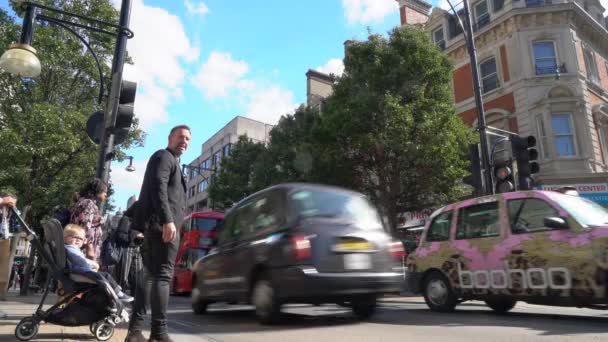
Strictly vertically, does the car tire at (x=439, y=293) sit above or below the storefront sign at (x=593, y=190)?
below

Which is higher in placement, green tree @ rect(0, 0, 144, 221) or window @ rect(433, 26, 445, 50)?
window @ rect(433, 26, 445, 50)

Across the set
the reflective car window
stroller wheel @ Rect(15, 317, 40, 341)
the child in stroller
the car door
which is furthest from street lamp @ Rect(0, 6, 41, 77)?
the car door

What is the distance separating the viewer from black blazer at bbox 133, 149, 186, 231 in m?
3.66

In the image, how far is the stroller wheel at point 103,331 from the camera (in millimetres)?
4000

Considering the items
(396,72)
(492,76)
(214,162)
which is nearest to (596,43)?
(492,76)

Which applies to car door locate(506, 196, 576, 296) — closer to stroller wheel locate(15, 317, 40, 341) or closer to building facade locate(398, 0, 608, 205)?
stroller wheel locate(15, 317, 40, 341)

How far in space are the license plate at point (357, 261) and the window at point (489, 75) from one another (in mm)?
19927

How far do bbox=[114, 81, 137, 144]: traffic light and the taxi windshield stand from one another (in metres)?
5.74

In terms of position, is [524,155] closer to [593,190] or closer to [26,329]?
[26,329]

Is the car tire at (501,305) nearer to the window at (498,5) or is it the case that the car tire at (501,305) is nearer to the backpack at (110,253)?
the backpack at (110,253)

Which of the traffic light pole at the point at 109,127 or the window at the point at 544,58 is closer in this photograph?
the traffic light pole at the point at 109,127

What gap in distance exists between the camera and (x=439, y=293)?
7117 mm

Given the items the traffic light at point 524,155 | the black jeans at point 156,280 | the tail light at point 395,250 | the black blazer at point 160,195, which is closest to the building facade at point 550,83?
the traffic light at point 524,155

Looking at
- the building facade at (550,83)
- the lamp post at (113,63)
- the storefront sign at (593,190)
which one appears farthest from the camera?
the building facade at (550,83)
